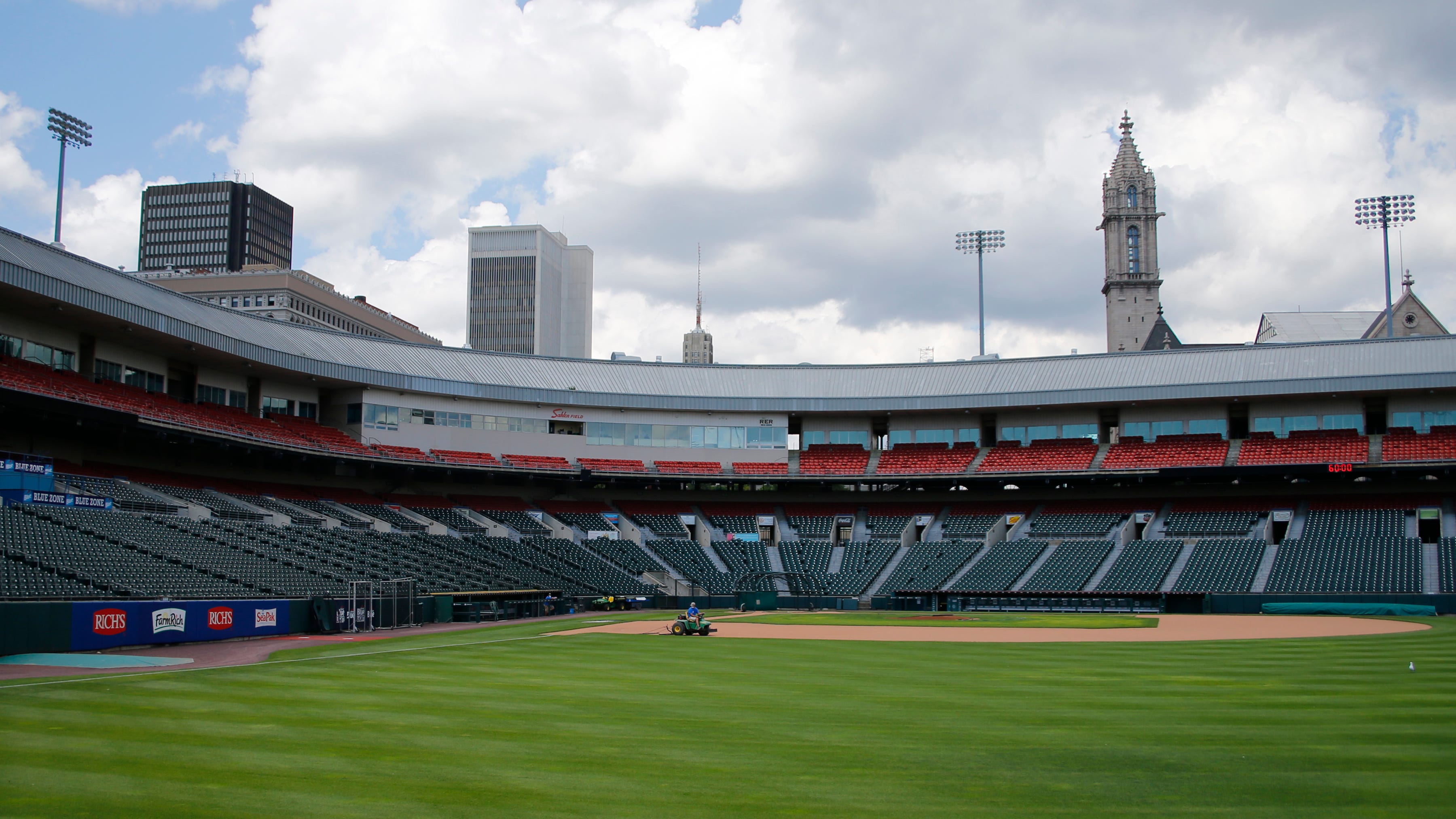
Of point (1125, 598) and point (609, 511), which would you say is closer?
point (1125, 598)

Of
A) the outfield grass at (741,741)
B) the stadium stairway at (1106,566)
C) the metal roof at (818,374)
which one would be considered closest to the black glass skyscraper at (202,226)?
the metal roof at (818,374)

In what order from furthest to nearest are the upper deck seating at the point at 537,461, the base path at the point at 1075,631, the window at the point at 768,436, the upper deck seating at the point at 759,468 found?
the window at the point at 768,436
the upper deck seating at the point at 759,468
the upper deck seating at the point at 537,461
the base path at the point at 1075,631

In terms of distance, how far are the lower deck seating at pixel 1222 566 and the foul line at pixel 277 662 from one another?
1405 inches

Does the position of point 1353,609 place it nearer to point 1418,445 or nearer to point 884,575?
point 1418,445

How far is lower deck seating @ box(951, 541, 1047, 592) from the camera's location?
191ft

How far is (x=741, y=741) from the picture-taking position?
13922mm

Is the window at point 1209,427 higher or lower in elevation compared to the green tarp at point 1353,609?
higher

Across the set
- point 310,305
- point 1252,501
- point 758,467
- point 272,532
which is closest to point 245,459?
point 272,532

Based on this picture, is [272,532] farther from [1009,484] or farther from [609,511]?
[1009,484]

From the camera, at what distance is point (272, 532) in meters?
46.7

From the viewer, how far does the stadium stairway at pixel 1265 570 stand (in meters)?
52.1

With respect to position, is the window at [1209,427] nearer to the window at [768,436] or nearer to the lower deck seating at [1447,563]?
the lower deck seating at [1447,563]

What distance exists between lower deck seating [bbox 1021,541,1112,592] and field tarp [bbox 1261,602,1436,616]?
967cm

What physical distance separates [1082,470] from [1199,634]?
1150 inches
